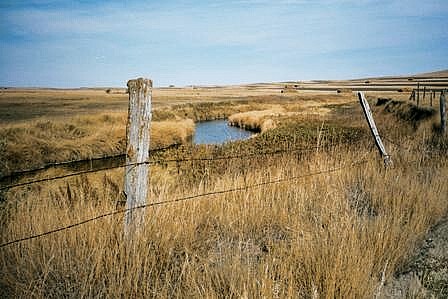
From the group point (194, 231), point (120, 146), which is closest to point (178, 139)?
point (120, 146)

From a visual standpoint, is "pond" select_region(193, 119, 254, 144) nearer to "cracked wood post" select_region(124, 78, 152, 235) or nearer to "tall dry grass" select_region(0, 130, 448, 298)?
"tall dry grass" select_region(0, 130, 448, 298)

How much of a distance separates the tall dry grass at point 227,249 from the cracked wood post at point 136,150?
0.64 feet

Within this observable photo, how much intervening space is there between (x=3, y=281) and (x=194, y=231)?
167 cm

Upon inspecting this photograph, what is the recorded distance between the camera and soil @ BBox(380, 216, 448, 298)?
8.87 ft

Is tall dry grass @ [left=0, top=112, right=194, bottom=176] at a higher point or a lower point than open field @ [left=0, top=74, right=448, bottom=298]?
lower

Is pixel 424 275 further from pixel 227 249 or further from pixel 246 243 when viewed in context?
pixel 227 249

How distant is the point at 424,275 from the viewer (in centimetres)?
283

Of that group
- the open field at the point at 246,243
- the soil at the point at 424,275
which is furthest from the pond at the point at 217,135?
the soil at the point at 424,275

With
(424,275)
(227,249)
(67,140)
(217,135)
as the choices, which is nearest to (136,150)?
(227,249)

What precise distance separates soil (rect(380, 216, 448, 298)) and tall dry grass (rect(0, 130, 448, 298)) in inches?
3.7

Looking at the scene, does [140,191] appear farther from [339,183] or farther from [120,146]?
[120,146]

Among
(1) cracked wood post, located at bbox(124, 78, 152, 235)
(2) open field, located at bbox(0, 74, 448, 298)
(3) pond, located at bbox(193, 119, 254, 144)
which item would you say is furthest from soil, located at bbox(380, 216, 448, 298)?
(3) pond, located at bbox(193, 119, 254, 144)

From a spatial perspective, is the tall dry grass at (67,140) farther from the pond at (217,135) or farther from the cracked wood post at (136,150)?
the cracked wood post at (136,150)

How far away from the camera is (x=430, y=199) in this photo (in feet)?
14.7
